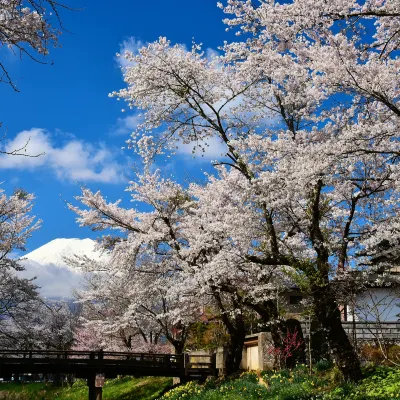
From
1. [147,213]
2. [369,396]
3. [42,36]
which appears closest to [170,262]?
[147,213]

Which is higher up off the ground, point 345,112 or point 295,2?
point 295,2

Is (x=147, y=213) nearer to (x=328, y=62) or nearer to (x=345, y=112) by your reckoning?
(x=345, y=112)

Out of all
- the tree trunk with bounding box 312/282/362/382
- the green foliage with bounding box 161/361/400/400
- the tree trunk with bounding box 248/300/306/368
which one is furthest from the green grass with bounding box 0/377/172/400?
the tree trunk with bounding box 312/282/362/382

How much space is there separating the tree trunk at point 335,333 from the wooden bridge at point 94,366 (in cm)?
1041

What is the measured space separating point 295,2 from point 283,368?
12.2m

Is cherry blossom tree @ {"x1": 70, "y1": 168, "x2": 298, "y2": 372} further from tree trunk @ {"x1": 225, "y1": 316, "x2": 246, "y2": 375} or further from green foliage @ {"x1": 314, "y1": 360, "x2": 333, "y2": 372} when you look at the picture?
green foliage @ {"x1": 314, "y1": 360, "x2": 333, "y2": 372}

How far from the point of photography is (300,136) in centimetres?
1527

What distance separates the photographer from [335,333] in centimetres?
1418

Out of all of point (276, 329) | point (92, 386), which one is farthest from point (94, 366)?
point (276, 329)

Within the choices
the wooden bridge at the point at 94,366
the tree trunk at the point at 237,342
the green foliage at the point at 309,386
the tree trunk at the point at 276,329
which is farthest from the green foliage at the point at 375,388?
the wooden bridge at the point at 94,366

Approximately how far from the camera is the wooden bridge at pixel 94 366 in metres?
22.1

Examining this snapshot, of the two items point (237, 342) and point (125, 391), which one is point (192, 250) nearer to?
point (237, 342)

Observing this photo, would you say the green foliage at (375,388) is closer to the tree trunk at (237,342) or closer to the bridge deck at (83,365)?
the tree trunk at (237,342)

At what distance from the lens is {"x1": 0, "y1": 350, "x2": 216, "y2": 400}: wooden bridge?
22.1m
